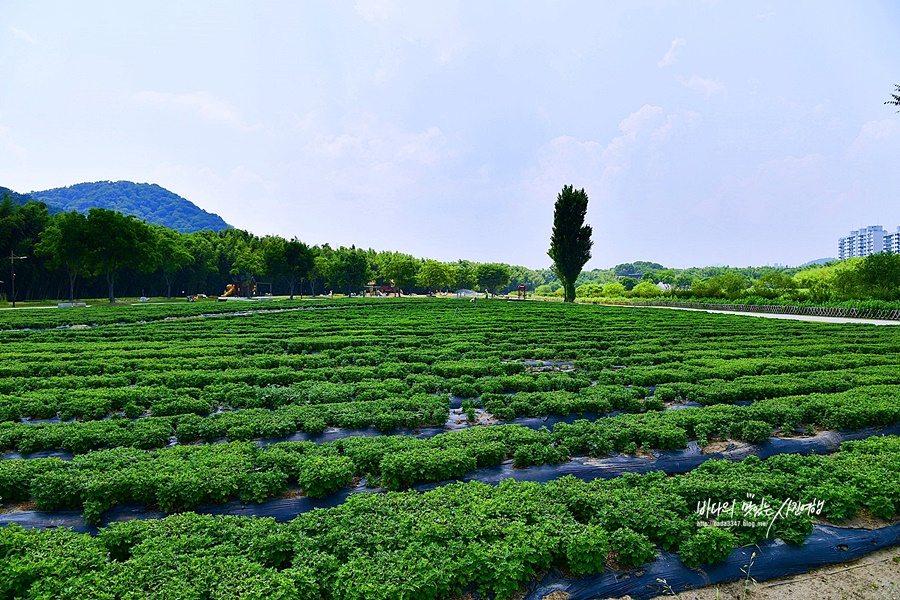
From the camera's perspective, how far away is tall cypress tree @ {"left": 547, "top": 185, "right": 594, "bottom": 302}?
65.0m

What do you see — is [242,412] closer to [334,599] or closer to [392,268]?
[334,599]

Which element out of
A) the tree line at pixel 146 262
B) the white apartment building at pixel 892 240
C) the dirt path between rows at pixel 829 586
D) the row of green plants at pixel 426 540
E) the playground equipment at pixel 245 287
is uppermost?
the white apartment building at pixel 892 240

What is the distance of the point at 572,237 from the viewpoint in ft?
213

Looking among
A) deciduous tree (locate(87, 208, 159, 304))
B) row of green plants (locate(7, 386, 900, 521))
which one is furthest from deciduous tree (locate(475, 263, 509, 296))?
row of green plants (locate(7, 386, 900, 521))

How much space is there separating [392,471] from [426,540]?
1.46 meters

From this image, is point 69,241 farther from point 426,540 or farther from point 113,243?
point 426,540

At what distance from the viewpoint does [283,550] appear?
4168mm

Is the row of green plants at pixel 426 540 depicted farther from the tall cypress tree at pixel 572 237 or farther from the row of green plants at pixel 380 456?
the tall cypress tree at pixel 572 237

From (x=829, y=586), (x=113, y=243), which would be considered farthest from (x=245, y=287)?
(x=829, y=586)

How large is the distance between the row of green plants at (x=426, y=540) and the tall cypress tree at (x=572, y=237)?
6126 centimetres

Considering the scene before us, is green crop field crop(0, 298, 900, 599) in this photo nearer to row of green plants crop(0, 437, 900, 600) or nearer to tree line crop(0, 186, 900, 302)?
row of green plants crop(0, 437, 900, 600)

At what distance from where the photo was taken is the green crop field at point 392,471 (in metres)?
3.91

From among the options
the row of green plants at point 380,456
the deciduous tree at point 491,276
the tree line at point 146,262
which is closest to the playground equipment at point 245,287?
the tree line at point 146,262

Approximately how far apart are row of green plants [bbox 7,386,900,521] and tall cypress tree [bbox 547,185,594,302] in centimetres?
5809
